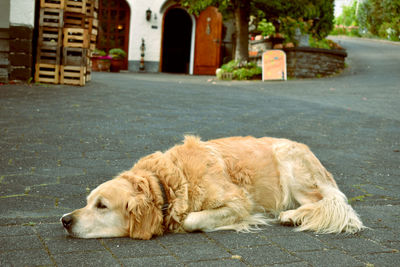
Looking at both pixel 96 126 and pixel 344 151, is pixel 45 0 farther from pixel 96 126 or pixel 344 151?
pixel 344 151

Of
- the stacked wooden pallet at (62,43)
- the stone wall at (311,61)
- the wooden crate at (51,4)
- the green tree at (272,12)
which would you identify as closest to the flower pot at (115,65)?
the green tree at (272,12)

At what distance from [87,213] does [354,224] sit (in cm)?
196

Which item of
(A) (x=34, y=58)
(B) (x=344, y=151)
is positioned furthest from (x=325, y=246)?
(A) (x=34, y=58)

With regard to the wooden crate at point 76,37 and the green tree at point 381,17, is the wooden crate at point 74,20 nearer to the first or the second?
the wooden crate at point 76,37

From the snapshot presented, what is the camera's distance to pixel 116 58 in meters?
21.1

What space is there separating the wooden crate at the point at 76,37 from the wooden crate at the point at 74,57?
103 millimetres

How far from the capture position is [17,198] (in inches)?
153

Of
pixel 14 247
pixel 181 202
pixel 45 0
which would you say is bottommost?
pixel 14 247

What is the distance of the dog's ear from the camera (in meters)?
3.05

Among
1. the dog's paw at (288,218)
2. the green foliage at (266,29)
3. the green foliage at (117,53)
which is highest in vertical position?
the green foliage at (266,29)

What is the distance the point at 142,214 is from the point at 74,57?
9765mm

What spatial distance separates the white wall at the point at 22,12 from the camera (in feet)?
38.0

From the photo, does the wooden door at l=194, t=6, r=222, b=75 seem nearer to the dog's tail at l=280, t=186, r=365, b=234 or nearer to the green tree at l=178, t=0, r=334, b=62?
the green tree at l=178, t=0, r=334, b=62

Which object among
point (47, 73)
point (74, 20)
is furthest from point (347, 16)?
point (47, 73)
